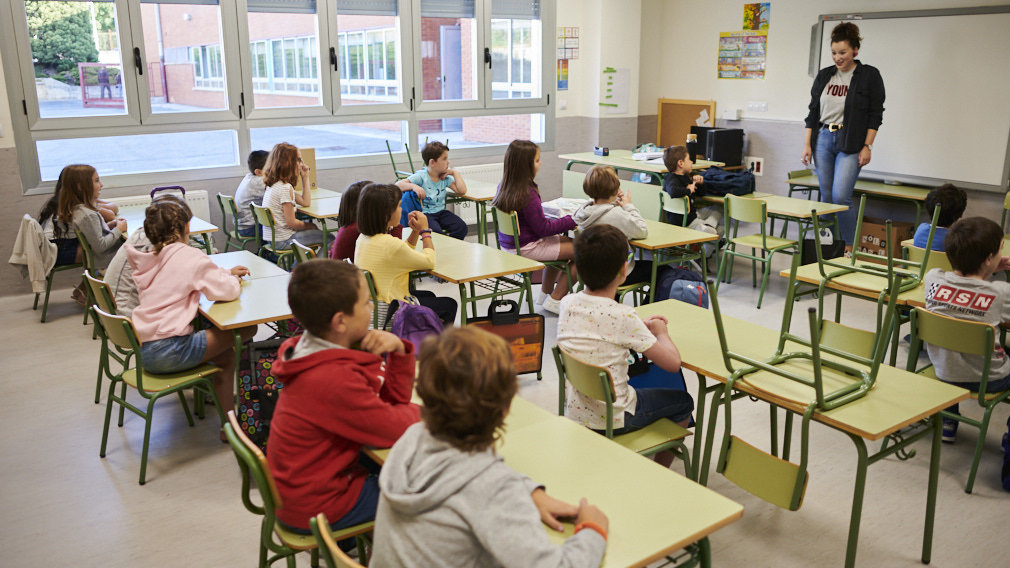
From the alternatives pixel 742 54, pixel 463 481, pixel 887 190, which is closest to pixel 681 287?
pixel 463 481

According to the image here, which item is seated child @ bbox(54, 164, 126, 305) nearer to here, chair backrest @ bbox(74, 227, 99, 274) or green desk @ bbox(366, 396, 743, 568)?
chair backrest @ bbox(74, 227, 99, 274)

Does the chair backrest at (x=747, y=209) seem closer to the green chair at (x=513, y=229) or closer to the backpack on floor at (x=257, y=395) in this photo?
the green chair at (x=513, y=229)

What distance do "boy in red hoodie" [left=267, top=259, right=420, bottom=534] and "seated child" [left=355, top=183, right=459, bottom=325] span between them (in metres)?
1.48

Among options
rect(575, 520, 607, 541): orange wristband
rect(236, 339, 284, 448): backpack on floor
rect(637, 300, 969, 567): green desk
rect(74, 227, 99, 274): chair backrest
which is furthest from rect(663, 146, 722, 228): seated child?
rect(575, 520, 607, 541): orange wristband

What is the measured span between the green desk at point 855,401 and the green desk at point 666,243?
4.64ft

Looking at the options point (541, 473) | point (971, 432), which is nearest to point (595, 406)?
point (541, 473)

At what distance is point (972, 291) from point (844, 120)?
3.15m

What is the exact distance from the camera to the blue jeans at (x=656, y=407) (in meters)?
2.51

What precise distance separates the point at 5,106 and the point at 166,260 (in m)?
3.41

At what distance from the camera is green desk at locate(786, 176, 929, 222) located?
6.10 meters

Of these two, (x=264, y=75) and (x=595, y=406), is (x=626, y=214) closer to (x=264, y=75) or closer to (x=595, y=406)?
(x=595, y=406)

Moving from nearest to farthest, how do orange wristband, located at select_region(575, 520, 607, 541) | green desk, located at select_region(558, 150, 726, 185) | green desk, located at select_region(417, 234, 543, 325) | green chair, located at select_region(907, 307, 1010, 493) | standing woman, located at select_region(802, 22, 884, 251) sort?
orange wristband, located at select_region(575, 520, 607, 541)
green chair, located at select_region(907, 307, 1010, 493)
green desk, located at select_region(417, 234, 543, 325)
standing woman, located at select_region(802, 22, 884, 251)
green desk, located at select_region(558, 150, 726, 185)

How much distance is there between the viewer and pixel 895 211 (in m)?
6.68

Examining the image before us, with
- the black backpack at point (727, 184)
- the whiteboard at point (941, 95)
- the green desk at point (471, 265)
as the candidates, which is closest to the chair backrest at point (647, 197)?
the black backpack at point (727, 184)
